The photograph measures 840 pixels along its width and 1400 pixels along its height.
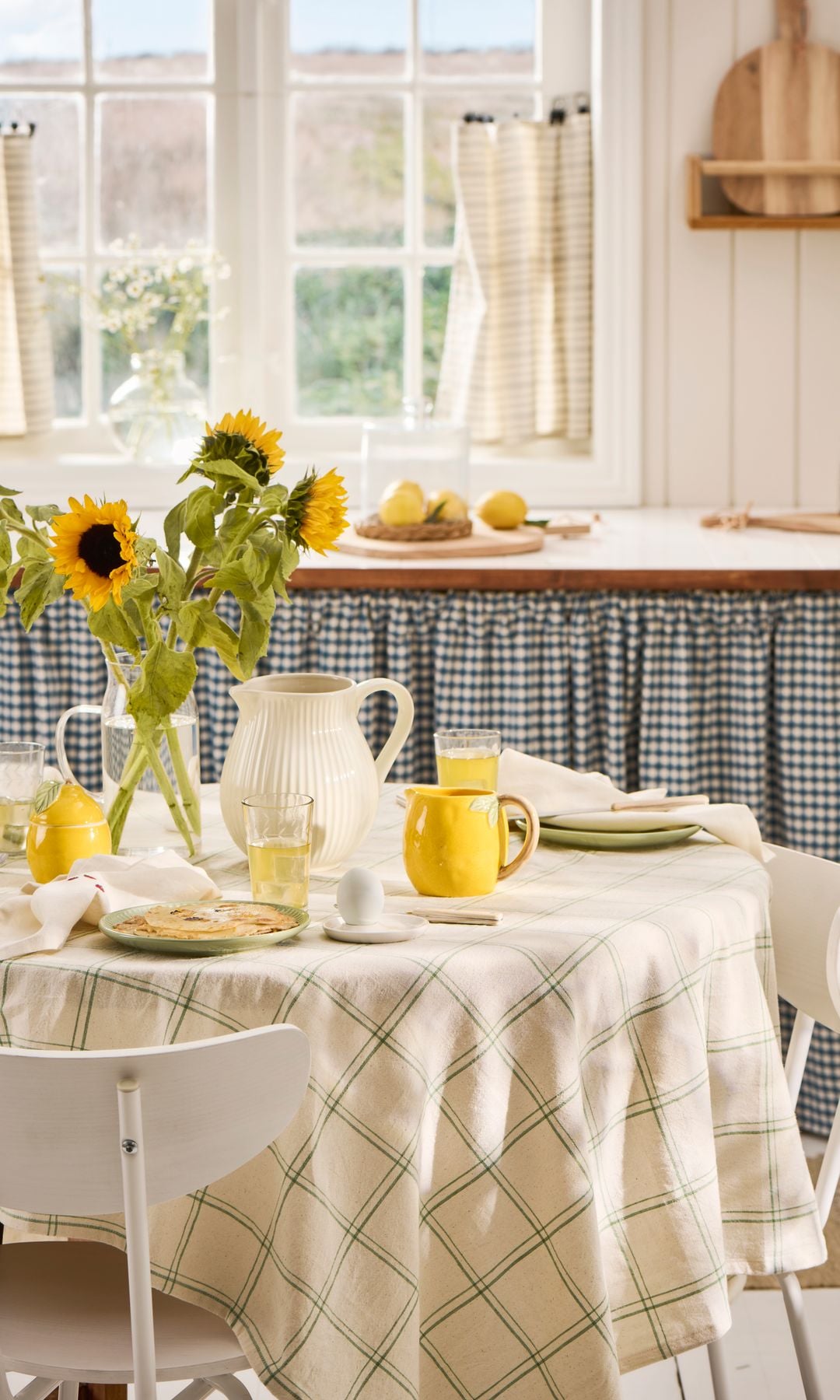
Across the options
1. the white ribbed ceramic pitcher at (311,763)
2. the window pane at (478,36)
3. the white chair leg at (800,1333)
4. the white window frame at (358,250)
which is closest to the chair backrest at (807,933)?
the white chair leg at (800,1333)

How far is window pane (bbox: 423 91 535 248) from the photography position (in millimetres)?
3229

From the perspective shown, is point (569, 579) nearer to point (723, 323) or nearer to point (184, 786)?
point (723, 323)

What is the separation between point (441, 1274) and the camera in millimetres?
1131

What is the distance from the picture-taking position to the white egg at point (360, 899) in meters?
1.22

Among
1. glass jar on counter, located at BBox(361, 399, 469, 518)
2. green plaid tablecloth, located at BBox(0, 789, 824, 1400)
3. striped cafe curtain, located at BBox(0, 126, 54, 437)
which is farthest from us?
striped cafe curtain, located at BBox(0, 126, 54, 437)

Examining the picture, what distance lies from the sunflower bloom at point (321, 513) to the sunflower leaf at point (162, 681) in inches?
5.7

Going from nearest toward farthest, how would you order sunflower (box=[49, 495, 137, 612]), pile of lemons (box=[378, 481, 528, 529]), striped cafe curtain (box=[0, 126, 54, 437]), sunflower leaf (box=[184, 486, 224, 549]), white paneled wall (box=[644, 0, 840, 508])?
sunflower (box=[49, 495, 137, 612]) < sunflower leaf (box=[184, 486, 224, 549]) < pile of lemons (box=[378, 481, 528, 529]) < white paneled wall (box=[644, 0, 840, 508]) < striped cafe curtain (box=[0, 126, 54, 437])

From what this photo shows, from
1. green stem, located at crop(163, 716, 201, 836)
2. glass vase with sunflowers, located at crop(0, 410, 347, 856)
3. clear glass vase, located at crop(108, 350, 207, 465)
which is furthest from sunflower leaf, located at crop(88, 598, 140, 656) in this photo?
clear glass vase, located at crop(108, 350, 207, 465)

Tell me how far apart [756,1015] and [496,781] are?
0.35 metres

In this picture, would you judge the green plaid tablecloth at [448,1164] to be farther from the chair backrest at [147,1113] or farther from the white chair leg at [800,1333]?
the white chair leg at [800,1333]

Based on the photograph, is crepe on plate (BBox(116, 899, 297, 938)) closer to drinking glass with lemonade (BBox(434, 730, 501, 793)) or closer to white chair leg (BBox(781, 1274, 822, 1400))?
drinking glass with lemonade (BBox(434, 730, 501, 793))

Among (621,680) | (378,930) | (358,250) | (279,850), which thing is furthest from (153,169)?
(378,930)

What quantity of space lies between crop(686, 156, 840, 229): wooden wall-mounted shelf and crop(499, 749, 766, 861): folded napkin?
5.65ft

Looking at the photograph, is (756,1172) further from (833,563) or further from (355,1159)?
(833,563)
